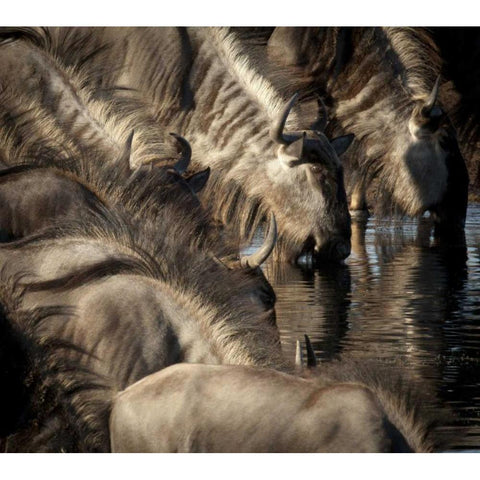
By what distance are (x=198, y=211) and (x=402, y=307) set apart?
2.45ft

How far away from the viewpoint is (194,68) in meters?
5.64

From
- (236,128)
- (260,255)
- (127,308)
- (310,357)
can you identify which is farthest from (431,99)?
(127,308)

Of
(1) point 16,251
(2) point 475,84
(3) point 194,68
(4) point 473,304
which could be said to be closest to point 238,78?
(3) point 194,68

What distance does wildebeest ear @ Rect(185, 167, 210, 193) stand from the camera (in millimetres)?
5035

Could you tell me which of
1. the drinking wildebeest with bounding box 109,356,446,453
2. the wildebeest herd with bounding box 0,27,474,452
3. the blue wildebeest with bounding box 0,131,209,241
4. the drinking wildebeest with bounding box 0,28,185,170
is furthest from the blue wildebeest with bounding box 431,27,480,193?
the drinking wildebeest with bounding box 109,356,446,453

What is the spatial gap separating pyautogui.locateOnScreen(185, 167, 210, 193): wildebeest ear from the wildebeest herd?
0.05ft

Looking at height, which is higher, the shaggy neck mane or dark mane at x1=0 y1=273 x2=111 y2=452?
the shaggy neck mane

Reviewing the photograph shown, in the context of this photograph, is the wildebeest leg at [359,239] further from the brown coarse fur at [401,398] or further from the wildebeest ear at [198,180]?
the brown coarse fur at [401,398]

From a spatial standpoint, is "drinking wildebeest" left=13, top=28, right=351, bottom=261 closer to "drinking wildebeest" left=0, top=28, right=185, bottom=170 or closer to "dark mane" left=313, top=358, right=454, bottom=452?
"drinking wildebeest" left=0, top=28, right=185, bottom=170

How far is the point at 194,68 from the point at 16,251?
2.03 metres

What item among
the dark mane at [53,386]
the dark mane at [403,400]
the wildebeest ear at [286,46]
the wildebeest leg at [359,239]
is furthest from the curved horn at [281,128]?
the dark mane at [53,386]

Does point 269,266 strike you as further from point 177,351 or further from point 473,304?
point 177,351
